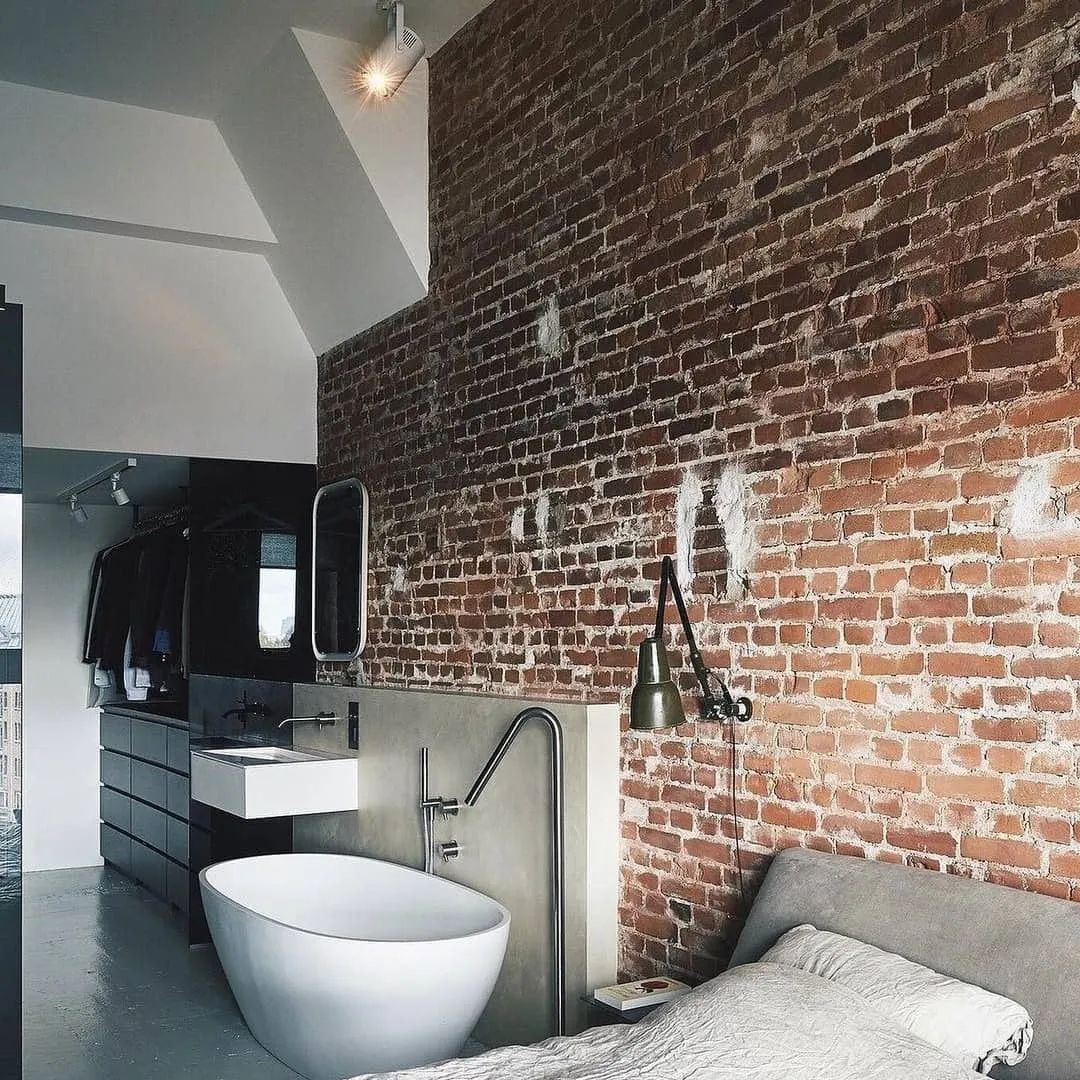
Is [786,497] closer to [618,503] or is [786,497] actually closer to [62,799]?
[618,503]

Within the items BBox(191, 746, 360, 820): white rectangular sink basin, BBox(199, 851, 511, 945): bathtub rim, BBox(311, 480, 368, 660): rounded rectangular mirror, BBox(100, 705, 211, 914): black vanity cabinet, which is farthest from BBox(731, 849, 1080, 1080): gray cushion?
BBox(100, 705, 211, 914): black vanity cabinet

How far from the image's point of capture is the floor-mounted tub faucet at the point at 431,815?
4.23m

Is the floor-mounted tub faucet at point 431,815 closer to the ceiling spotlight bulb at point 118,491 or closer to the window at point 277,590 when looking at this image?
the window at point 277,590

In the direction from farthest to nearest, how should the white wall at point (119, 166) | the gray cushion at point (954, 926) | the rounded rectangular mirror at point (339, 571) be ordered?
the rounded rectangular mirror at point (339, 571)
the white wall at point (119, 166)
the gray cushion at point (954, 926)

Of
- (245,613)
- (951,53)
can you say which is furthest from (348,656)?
(951,53)

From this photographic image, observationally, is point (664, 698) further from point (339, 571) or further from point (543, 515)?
point (339, 571)

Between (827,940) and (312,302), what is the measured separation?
398cm

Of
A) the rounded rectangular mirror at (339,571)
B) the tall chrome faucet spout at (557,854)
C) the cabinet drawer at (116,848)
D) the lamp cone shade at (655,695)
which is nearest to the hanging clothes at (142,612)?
the cabinet drawer at (116,848)

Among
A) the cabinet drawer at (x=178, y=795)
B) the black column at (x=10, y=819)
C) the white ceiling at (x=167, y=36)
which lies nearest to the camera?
the black column at (x=10, y=819)

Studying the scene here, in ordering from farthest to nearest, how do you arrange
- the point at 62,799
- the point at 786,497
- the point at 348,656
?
the point at 62,799 → the point at 348,656 → the point at 786,497

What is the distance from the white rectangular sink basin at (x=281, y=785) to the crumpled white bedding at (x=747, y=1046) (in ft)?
8.68

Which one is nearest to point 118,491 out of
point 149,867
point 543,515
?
point 149,867

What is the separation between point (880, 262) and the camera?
9.06ft

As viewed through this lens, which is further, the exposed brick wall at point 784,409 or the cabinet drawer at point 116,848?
the cabinet drawer at point 116,848
